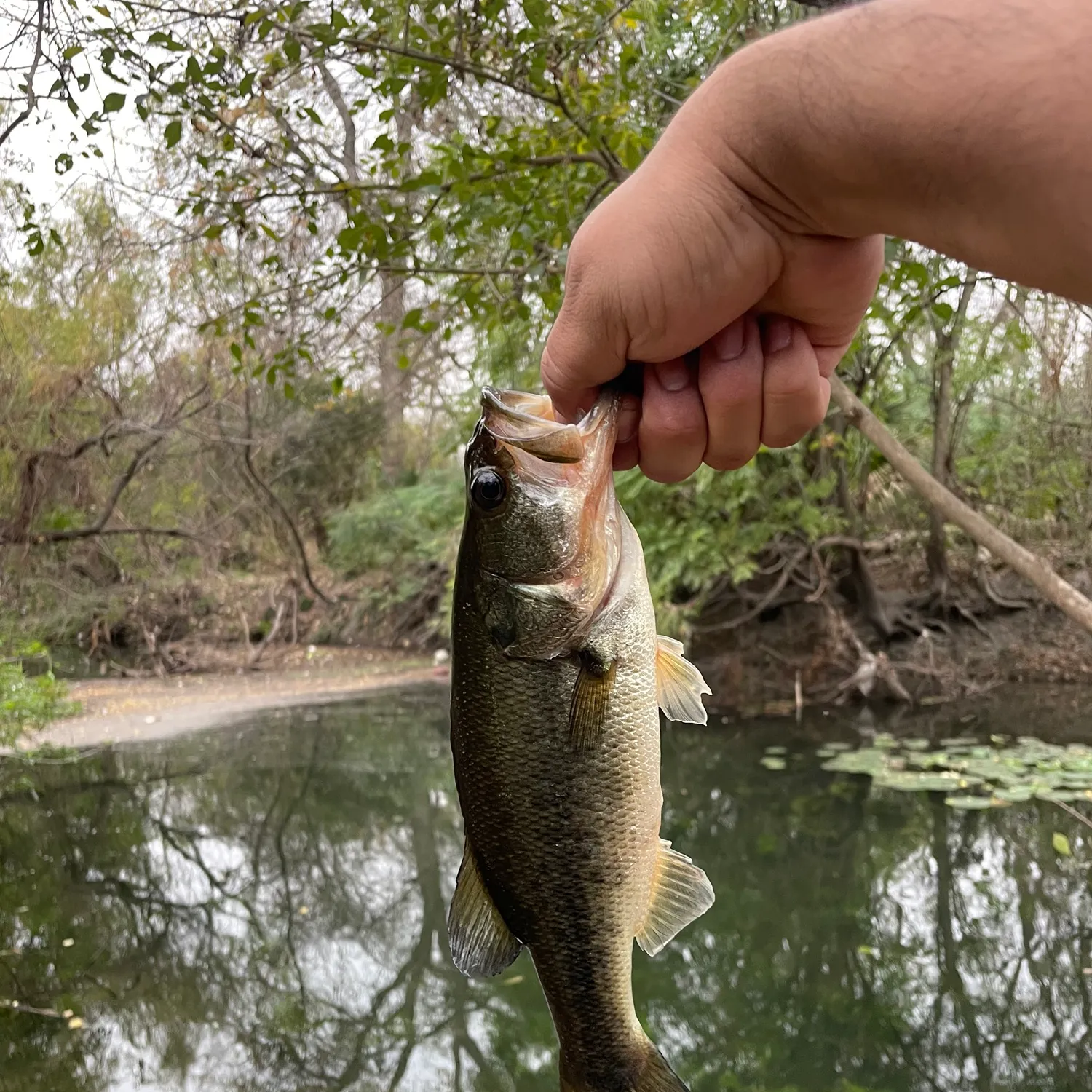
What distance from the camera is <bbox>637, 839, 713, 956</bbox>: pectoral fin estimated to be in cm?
159

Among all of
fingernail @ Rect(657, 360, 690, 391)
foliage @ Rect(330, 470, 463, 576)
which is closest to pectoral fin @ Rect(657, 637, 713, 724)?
fingernail @ Rect(657, 360, 690, 391)

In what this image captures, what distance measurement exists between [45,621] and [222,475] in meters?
4.09

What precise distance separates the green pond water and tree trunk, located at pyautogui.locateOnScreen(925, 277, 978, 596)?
2.76 m

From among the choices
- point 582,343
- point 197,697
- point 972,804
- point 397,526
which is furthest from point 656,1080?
point 397,526

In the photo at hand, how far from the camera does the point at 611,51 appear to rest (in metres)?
5.55

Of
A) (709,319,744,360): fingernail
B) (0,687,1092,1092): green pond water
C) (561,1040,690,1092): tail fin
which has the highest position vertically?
(709,319,744,360): fingernail

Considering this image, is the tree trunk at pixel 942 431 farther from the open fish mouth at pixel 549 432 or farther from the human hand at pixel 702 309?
the open fish mouth at pixel 549 432

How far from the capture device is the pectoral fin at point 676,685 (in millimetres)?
1566

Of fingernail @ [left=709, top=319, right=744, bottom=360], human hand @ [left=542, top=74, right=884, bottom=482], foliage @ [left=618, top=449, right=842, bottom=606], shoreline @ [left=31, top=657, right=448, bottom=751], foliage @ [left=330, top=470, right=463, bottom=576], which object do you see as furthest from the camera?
foliage @ [left=330, top=470, right=463, bottom=576]

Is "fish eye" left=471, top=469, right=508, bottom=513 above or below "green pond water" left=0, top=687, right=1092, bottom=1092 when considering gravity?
above

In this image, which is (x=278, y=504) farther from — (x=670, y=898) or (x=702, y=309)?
(x=702, y=309)

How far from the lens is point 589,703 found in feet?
4.67

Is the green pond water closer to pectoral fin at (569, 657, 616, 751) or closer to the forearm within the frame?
pectoral fin at (569, 657, 616, 751)

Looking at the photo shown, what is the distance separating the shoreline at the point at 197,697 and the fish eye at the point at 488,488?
9747 millimetres
